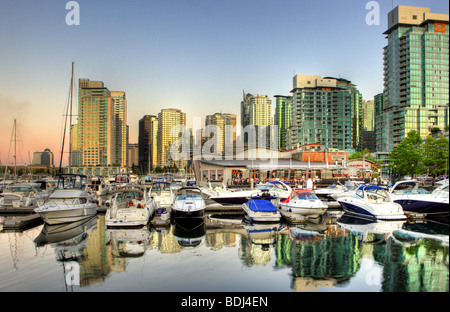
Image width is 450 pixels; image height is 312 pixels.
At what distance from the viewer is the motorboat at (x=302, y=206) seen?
25.8 m

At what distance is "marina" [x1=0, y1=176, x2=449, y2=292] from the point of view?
40.7 feet

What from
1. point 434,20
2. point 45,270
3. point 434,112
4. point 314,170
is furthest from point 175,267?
point 434,20

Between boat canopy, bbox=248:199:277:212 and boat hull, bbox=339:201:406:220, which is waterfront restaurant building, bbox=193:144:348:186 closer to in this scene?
boat hull, bbox=339:201:406:220

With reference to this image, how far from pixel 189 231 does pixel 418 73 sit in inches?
5262

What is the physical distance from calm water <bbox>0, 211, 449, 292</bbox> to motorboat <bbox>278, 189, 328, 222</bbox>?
1773 mm

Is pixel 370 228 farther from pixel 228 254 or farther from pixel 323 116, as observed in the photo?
pixel 323 116

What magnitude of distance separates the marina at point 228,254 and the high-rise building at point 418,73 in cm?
11074

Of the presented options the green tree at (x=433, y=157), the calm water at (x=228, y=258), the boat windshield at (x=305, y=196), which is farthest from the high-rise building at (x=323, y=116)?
the calm water at (x=228, y=258)

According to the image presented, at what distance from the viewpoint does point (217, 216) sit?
3017 cm

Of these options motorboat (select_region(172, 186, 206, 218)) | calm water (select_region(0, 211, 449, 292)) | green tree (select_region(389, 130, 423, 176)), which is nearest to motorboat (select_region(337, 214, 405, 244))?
calm water (select_region(0, 211, 449, 292))

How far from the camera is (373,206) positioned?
26203 mm

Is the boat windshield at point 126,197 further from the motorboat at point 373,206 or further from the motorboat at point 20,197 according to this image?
the motorboat at point 373,206

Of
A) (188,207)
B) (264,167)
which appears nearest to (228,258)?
(188,207)

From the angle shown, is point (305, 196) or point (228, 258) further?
point (305, 196)
